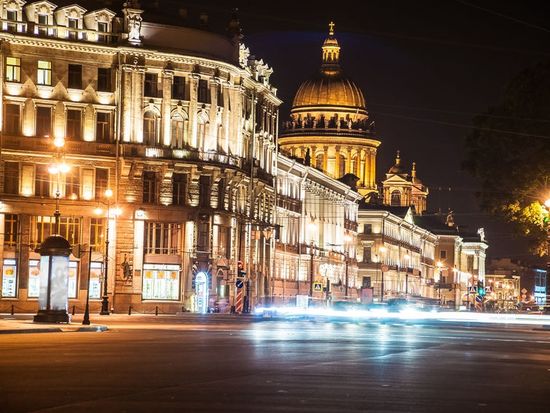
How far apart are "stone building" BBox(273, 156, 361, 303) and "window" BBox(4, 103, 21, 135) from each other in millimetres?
27934

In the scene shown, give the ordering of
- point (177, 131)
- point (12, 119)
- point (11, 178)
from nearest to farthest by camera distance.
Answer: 1. point (11, 178)
2. point (12, 119)
3. point (177, 131)

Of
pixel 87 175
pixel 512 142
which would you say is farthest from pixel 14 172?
Answer: pixel 512 142

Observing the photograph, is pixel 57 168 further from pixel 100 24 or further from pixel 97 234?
pixel 100 24

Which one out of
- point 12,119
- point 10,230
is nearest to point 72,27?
point 12,119

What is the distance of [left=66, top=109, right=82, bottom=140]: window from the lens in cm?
9394

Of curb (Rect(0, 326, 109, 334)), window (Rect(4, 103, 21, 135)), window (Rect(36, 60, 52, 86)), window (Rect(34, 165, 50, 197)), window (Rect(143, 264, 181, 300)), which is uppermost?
window (Rect(36, 60, 52, 86))

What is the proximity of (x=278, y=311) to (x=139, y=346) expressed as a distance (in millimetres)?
55817

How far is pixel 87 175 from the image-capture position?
3725 inches

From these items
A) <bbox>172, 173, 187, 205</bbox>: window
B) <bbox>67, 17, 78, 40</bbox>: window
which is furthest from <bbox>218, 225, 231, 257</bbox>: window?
<bbox>67, 17, 78, 40</bbox>: window

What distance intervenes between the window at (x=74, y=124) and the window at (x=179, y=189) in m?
8.20

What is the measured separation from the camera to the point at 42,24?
93062 mm

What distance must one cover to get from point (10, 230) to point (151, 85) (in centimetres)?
1543

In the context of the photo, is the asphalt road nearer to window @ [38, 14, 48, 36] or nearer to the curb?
the curb

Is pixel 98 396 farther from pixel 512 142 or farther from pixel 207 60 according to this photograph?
pixel 207 60
